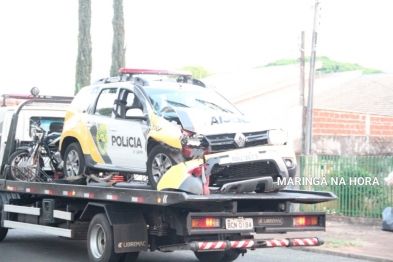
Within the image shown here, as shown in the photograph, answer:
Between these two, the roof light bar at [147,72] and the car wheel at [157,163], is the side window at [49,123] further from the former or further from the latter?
the car wheel at [157,163]

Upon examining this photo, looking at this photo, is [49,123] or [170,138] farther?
[49,123]

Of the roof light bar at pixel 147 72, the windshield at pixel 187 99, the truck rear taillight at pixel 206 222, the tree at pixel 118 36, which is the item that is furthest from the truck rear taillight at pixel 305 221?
the tree at pixel 118 36

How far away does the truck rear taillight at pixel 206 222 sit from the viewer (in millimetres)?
8125

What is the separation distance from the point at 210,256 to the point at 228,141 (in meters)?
2.68

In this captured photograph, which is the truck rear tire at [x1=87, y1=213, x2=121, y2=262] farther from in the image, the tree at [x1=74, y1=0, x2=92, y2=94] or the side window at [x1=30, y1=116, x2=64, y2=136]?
the tree at [x1=74, y1=0, x2=92, y2=94]

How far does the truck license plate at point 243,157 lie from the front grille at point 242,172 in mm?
97

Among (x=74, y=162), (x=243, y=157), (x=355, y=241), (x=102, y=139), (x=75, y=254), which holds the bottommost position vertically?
(x=75, y=254)

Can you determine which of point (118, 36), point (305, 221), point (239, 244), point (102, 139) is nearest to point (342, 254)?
point (305, 221)

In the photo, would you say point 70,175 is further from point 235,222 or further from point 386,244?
point 386,244

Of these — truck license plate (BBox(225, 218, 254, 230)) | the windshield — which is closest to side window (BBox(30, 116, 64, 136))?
the windshield

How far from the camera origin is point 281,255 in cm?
1168

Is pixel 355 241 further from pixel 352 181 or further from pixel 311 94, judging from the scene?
pixel 311 94

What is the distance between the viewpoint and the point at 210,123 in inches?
351

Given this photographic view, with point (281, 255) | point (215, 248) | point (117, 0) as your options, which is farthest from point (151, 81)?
point (117, 0)
